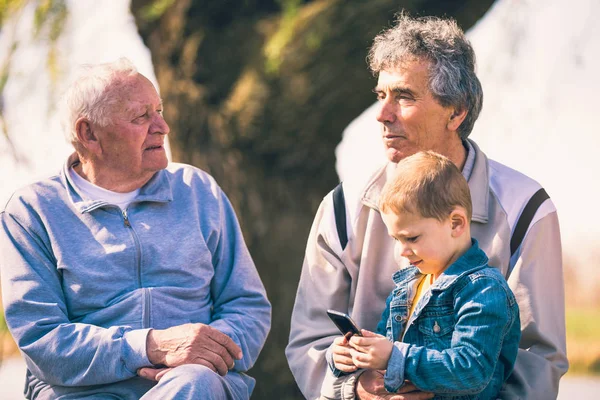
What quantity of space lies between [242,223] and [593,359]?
13.7ft

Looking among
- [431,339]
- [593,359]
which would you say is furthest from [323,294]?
[593,359]

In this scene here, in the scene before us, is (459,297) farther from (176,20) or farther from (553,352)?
(176,20)

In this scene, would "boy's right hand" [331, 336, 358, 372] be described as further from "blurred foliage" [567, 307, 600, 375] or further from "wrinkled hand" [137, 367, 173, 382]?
"blurred foliage" [567, 307, 600, 375]

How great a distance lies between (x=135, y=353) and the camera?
9.95ft

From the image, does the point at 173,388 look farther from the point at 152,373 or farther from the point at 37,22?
the point at 37,22

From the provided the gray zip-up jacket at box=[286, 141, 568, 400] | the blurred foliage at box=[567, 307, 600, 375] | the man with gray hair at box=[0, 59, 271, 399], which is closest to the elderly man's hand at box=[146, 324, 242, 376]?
the man with gray hair at box=[0, 59, 271, 399]

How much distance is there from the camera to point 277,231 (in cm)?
559

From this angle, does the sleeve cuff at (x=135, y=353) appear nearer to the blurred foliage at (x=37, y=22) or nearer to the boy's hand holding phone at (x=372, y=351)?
the boy's hand holding phone at (x=372, y=351)

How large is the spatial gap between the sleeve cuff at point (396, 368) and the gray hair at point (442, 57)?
3.02 ft

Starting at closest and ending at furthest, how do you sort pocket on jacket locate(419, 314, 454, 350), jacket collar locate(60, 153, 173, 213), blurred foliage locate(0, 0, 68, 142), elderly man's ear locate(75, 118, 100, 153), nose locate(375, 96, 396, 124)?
pocket on jacket locate(419, 314, 454, 350)
nose locate(375, 96, 396, 124)
jacket collar locate(60, 153, 173, 213)
elderly man's ear locate(75, 118, 100, 153)
blurred foliage locate(0, 0, 68, 142)

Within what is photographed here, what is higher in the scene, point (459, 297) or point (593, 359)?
point (459, 297)

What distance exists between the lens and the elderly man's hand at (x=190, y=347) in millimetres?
3016

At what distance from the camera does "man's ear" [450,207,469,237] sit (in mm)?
2521

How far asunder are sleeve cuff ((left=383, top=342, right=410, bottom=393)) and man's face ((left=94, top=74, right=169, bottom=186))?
4.09ft
